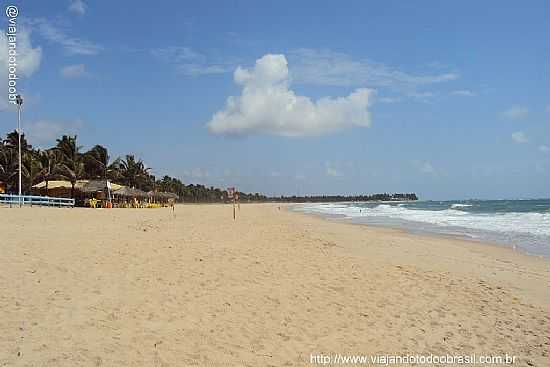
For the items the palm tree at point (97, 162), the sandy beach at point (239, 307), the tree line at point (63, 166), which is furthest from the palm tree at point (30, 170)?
the sandy beach at point (239, 307)

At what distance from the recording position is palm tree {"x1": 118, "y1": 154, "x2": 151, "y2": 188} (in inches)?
2501

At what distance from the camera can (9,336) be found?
171 inches

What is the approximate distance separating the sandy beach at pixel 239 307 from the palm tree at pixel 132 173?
55.7 m

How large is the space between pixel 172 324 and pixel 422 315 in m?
3.38

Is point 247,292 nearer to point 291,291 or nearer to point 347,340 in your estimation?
point 291,291

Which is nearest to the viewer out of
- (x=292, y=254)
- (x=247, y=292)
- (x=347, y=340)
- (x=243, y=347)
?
(x=243, y=347)

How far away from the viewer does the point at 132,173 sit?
64.3 metres

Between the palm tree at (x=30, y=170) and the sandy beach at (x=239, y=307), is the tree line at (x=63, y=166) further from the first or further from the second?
the sandy beach at (x=239, y=307)

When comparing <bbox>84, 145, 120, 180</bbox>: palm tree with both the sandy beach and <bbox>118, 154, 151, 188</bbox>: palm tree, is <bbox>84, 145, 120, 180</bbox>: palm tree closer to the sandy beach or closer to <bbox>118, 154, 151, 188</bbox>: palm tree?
<bbox>118, 154, 151, 188</bbox>: palm tree

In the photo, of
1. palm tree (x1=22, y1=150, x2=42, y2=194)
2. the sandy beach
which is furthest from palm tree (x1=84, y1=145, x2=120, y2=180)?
the sandy beach

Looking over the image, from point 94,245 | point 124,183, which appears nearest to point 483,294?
point 94,245

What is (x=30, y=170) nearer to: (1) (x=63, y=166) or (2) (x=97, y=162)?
(1) (x=63, y=166)

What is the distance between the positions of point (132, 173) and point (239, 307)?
61747 mm

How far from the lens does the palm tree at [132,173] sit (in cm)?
6353
